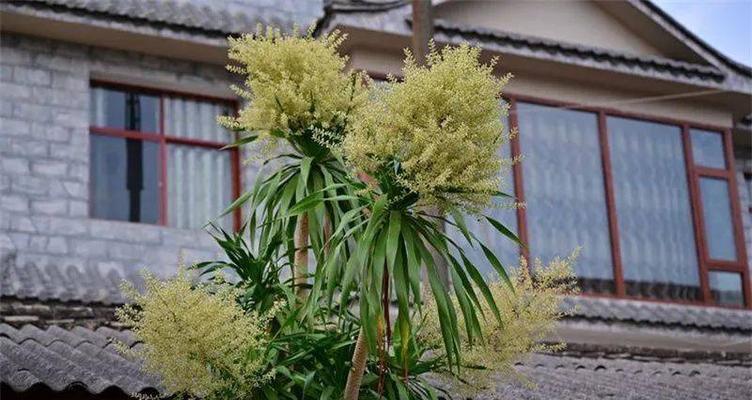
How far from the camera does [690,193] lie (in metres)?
15.0

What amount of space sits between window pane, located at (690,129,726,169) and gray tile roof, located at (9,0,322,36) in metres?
4.11

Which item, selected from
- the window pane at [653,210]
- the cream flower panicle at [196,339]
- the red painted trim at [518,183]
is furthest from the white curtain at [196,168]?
the cream flower panicle at [196,339]

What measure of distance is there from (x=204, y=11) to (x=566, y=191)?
12.7ft

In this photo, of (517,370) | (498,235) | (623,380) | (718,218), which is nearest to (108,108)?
(498,235)

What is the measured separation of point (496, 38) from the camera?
13.8 meters

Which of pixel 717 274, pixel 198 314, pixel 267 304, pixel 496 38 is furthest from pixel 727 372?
pixel 198 314

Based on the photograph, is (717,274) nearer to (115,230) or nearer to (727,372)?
(727,372)

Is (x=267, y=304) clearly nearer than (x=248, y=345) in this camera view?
No

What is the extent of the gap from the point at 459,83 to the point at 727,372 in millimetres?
7026

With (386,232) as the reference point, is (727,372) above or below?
below

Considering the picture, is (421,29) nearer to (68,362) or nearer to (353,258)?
(68,362)

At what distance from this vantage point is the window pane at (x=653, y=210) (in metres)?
14.5

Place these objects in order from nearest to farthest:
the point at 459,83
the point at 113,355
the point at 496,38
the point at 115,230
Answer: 1. the point at 459,83
2. the point at 113,355
3. the point at 115,230
4. the point at 496,38

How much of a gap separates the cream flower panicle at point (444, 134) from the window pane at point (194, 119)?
685 centimetres
